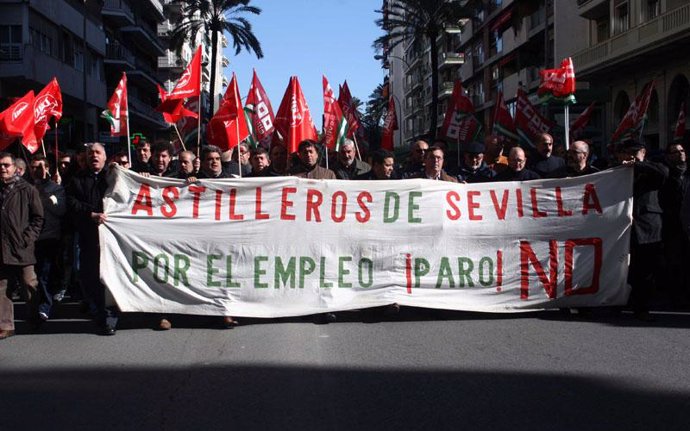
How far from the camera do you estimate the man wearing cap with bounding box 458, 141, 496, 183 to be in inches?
396

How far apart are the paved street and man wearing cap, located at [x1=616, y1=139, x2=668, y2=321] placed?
31cm

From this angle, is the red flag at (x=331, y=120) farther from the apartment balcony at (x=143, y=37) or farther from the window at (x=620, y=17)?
the apartment balcony at (x=143, y=37)

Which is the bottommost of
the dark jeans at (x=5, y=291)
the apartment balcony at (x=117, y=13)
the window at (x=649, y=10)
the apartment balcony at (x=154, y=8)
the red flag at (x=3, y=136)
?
the dark jeans at (x=5, y=291)

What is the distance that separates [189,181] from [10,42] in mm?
23984

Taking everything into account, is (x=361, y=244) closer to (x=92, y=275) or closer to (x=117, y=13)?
(x=92, y=275)

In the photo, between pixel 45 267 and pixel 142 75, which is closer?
pixel 45 267

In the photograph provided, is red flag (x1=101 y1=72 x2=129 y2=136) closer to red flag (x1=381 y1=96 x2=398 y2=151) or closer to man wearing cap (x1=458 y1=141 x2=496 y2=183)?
man wearing cap (x1=458 y1=141 x2=496 y2=183)

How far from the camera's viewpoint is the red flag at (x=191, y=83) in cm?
1170

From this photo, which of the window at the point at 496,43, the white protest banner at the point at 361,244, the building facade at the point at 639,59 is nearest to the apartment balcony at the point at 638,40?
the building facade at the point at 639,59

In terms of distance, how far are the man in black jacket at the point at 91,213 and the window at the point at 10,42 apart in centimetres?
2277

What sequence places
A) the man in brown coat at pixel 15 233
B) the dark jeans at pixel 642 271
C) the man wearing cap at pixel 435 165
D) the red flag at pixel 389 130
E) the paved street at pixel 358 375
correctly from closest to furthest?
1. the paved street at pixel 358 375
2. the man in brown coat at pixel 15 233
3. the dark jeans at pixel 642 271
4. the man wearing cap at pixel 435 165
5. the red flag at pixel 389 130

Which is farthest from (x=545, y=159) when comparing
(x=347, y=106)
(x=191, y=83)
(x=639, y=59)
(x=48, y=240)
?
(x=639, y=59)

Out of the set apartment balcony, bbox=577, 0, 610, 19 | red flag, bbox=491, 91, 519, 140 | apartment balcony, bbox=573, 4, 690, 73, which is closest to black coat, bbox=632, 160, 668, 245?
red flag, bbox=491, 91, 519, 140

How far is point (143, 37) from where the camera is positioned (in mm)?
57438
